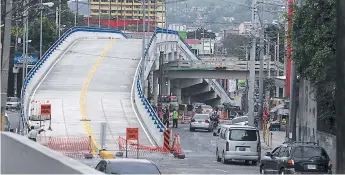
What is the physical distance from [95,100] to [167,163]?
2256 cm

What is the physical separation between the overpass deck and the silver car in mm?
6628

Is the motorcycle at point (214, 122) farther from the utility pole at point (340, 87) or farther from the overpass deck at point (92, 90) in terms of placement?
the utility pole at point (340, 87)

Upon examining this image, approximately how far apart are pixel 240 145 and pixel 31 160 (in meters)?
25.7

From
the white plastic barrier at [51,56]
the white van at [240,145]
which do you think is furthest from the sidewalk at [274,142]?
the white plastic barrier at [51,56]

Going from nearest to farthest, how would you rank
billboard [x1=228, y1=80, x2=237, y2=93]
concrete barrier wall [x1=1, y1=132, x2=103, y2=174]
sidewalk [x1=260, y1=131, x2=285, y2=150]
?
concrete barrier wall [x1=1, y1=132, x2=103, y2=174] < sidewalk [x1=260, y1=131, x2=285, y2=150] < billboard [x1=228, y1=80, x2=237, y2=93]

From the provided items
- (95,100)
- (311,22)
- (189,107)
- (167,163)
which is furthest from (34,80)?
(189,107)

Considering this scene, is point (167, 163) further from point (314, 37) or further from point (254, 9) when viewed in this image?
point (254, 9)

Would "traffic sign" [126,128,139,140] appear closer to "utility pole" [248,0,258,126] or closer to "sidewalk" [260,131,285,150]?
"sidewalk" [260,131,285,150]

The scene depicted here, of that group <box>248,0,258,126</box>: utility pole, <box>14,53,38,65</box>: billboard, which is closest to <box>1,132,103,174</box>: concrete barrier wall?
<box>248,0,258,126</box>: utility pole

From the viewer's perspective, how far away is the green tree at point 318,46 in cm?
3366

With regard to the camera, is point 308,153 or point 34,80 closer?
point 308,153

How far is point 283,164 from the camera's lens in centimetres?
2906

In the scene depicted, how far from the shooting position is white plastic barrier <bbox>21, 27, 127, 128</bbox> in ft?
192

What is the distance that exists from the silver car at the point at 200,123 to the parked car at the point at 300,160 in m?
42.5
